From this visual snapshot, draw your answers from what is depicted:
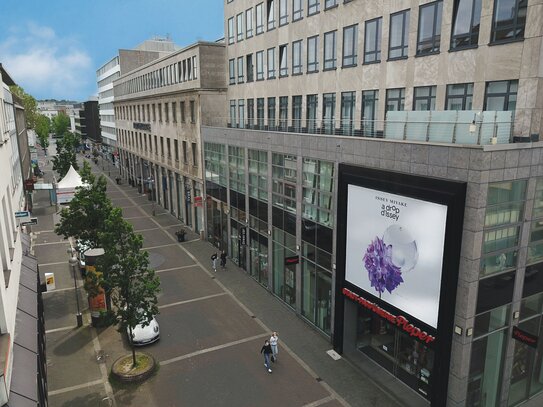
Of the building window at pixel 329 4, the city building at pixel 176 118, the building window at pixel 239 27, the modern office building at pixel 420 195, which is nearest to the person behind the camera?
the modern office building at pixel 420 195

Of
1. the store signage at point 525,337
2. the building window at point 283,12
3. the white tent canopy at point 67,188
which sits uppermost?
the building window at point 283,12

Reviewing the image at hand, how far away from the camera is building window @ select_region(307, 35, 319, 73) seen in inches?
961

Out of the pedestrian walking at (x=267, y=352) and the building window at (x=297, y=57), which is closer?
the pedestrian walking at (x=267, y=352)

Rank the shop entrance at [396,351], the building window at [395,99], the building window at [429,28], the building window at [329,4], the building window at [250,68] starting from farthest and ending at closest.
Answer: the building window at [250,68]
the building window at [329,4]
the building window at [395,99]
the building window at [429,28]
the shop entrance at [396,351]

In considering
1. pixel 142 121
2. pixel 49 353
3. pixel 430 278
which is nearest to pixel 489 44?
pixel 430 278

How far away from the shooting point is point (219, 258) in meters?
32.8

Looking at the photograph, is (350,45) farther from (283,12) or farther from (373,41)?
(283,12)

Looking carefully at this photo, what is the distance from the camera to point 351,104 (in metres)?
22.4

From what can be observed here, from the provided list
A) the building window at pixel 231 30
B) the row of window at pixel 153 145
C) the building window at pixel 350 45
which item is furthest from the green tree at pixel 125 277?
the building window at pixel 231 30

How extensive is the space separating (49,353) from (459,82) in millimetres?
21922

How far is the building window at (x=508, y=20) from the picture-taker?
1406cm

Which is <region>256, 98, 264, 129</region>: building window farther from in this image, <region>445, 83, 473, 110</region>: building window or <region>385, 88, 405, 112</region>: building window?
<region>445, 83, 473, 110</region>: building window

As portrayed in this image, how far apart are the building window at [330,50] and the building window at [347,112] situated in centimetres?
198

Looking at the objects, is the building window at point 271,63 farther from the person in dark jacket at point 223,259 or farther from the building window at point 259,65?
the person in dark jacket at point 223,259
